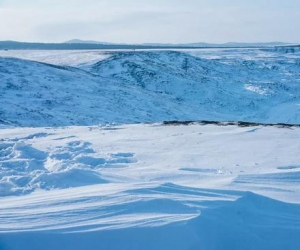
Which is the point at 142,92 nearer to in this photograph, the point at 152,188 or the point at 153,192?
the point at 152,188

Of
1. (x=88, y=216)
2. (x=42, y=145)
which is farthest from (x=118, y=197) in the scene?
(x=42, y=145)

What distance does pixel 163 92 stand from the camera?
3042cm

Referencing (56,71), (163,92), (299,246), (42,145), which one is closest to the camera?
(299,246)

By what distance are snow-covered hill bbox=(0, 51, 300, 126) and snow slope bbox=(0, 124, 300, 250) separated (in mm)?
10474

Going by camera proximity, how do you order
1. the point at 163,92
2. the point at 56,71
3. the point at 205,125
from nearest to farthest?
1. the point at 205,125
2. the point at 56,71
3. the point at 163,92

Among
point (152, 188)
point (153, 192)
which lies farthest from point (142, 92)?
point (153, 192)

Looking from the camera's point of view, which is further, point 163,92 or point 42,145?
point 163,92

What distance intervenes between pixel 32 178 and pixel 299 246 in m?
3.25

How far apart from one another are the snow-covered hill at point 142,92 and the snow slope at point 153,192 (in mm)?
10474

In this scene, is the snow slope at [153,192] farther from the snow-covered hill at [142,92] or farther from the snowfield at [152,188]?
the snow-covered hill at [142,92]

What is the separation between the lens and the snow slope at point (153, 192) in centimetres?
378

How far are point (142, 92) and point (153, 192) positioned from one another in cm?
2152

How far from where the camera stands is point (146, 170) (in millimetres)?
5891

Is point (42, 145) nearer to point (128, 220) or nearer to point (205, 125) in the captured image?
point (205, 125)
